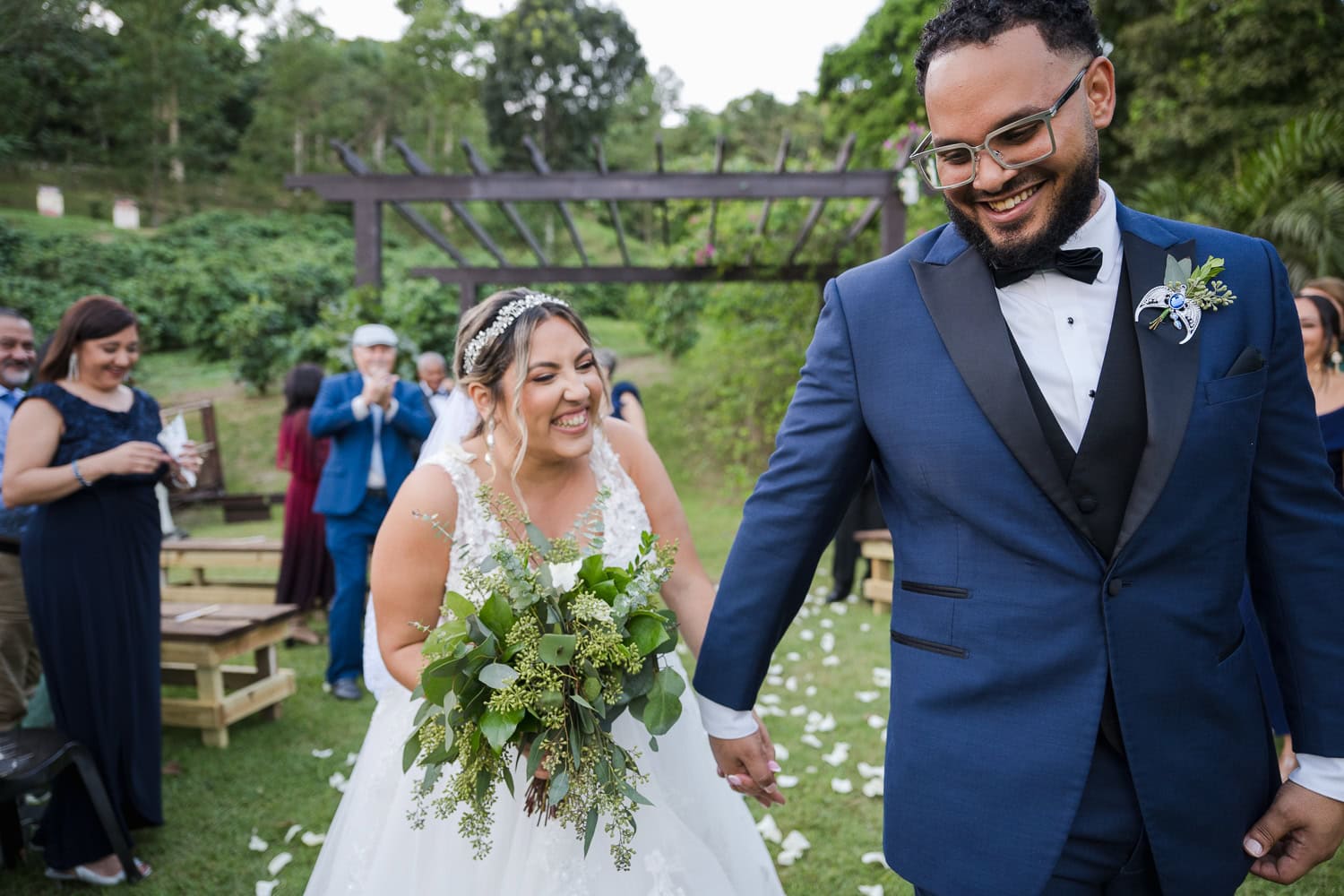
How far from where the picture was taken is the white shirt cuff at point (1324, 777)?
1.70 metres

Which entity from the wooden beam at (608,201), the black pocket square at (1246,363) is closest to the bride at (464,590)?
the black pocket square at (1246,363)

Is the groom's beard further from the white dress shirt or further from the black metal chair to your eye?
the black metal chair

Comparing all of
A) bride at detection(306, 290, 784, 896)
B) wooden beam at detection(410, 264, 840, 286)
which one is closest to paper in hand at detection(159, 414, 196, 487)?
bride at detection(306, 290, 784, 896)

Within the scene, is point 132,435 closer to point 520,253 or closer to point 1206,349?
point 1206,349

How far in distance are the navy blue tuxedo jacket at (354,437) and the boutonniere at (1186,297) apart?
5.31 metres

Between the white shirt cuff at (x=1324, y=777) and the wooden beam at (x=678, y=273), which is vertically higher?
the wooden beam at (x=678, y=273)

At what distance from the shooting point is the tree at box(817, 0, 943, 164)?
2197 cm

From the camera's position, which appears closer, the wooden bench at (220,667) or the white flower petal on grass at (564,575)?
the white flower petal on grass at (564,575)

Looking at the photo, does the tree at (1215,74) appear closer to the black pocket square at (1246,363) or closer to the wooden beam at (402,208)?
the wooden beam at (402,208)

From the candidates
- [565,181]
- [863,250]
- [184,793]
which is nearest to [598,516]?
[184,793]

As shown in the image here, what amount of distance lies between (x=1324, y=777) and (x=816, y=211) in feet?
28.9

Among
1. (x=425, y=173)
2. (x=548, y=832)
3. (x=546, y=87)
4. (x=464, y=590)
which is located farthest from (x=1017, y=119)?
(x=546, y=87)

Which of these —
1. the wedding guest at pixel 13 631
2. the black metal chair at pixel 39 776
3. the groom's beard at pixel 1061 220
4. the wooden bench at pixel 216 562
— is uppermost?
the groom's beard at pixel 1061 220

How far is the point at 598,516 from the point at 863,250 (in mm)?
10024
